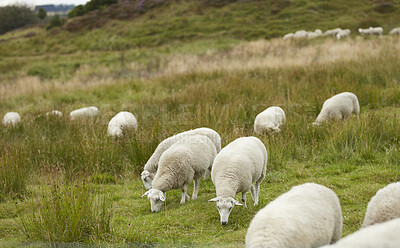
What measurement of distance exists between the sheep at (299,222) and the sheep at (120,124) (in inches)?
249

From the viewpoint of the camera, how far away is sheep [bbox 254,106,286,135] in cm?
873

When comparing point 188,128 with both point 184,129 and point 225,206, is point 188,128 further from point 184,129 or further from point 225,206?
point 225,206

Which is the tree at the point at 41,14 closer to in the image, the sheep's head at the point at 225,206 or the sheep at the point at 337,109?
the sheep at the point at 337,109

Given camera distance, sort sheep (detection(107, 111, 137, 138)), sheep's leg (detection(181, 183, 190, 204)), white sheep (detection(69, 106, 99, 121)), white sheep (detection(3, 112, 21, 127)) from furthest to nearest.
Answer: white sheep (detection(69, 106, 99, 121))
white sheep (detection(3, 112, 21, 127))
sheep (detection(107, 111, 137, 138))
sheep's leg (detection(181, 183, 190, 204))

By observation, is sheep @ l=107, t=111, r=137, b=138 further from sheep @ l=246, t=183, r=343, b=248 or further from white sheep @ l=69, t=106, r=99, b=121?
sheep @ l=246, t=183, r=343, b=248

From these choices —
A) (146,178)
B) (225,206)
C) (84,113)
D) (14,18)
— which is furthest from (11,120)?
Result: (14,18)

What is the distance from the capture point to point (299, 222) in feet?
10.5

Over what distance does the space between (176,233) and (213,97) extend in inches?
291

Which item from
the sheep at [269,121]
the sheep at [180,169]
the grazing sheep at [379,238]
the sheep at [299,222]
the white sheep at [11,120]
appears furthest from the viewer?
the white sheep at [11,120]

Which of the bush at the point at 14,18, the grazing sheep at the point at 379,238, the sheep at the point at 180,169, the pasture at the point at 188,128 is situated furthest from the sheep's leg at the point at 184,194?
the bush at the point at 14,18

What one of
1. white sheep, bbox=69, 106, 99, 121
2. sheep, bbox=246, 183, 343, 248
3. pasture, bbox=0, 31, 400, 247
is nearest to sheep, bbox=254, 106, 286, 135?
pasture, bbox=0, 31, 400, 247

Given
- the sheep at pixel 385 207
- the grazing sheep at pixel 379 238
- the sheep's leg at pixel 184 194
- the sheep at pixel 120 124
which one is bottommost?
the sheep's leg at pixel 184 194

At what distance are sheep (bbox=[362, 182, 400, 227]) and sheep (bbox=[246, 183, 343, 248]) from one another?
0.96ft

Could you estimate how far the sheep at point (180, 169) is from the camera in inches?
240
